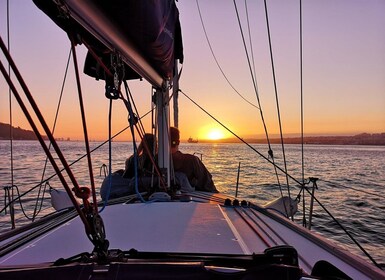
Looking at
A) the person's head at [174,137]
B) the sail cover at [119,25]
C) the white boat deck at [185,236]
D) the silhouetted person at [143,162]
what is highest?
the sail cover at [119,25]

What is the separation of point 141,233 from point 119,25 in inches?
44.3

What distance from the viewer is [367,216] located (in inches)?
318

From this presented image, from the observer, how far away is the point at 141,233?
1.71 m

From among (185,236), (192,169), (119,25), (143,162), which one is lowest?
(185,236)

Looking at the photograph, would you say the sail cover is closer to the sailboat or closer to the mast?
the sailboat

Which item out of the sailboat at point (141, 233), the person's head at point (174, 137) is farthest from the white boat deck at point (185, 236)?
the person's head at point (174, 137)

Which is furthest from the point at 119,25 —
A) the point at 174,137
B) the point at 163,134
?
the point at 174,137

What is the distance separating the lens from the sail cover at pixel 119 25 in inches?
43.0

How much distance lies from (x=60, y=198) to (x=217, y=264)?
311 centimetres

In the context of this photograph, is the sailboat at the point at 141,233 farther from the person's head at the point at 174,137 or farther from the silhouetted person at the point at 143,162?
the person's head at the point at 174,137

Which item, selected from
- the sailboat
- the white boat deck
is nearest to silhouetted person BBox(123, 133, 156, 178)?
the sailboat

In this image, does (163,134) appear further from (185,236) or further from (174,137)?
(185,236)

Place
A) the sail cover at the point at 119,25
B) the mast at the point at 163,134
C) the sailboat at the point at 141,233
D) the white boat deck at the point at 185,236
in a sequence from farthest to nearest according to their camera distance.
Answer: the mast at the point at 163,134
the white boat deck at the point at 185,236
the sail cover at the point at 119,25
the sailboat at the point at 141,233

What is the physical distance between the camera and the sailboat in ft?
3.05
